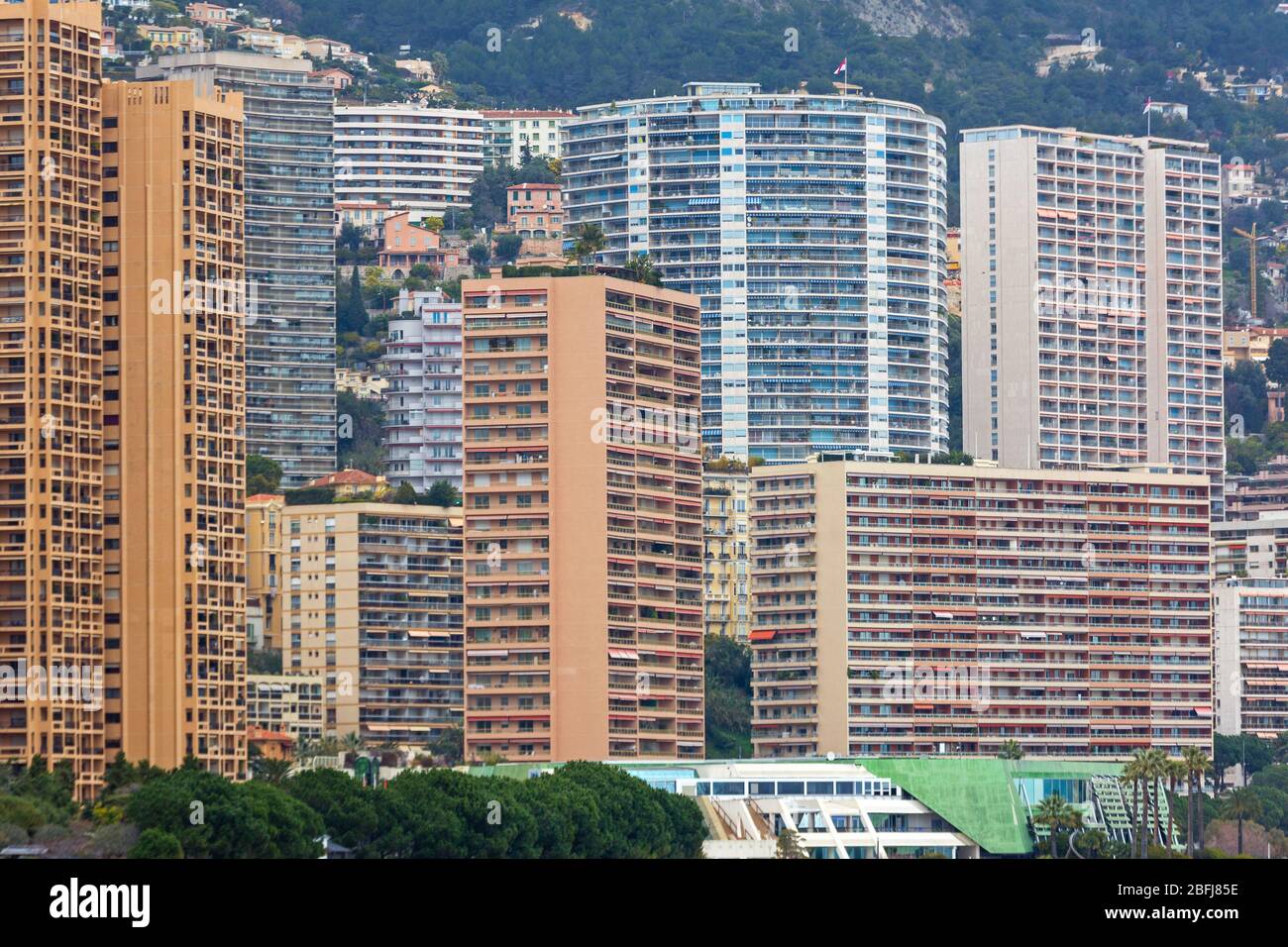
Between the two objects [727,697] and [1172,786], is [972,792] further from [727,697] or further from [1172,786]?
[727,697]

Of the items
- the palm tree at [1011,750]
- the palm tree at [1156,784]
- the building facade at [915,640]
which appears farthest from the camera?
the building facade at [915,640]

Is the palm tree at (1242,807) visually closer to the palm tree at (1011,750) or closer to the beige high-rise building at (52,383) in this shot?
the palm tree at (1011,750)

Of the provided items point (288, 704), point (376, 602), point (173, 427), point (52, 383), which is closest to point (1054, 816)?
point (288, 704)

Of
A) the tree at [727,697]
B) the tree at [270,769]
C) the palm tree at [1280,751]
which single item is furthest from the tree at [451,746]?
the palm tree at [1280,751]

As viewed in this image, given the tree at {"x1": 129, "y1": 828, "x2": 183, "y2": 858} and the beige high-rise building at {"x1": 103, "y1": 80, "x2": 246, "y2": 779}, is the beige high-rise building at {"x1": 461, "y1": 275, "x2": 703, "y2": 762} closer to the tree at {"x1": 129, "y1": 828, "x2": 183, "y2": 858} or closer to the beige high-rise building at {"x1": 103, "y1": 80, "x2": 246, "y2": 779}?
the beige high-rise building at {"x1": 103, "y1": 80, "x2": 246, "y2": 779}

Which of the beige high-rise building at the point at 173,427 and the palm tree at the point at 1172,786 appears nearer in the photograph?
the beige high-rise building at the point at 173,427
